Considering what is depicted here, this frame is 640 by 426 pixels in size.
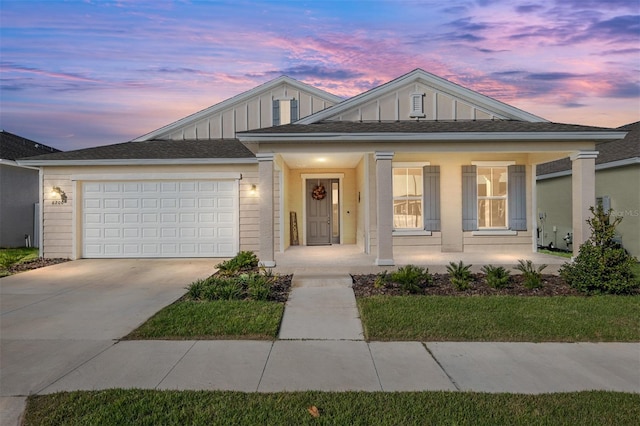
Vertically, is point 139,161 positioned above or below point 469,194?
above

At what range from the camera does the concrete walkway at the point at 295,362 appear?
312cm

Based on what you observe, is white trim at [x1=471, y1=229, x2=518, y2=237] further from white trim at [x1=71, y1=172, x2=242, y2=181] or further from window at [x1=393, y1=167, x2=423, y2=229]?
white trim at [x1=71, y1=172, x2=242, y2=181]

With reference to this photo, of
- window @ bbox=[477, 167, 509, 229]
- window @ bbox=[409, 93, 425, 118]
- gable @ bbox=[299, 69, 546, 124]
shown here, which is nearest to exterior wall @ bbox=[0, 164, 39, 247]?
gable @ bbox=[299, 69, 546, 124]

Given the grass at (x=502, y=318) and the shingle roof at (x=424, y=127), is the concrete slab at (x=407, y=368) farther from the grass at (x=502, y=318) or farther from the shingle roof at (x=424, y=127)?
the shingle roof at (x=424, y=127)

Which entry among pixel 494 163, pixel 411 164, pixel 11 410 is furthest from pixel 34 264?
pixel 494 163

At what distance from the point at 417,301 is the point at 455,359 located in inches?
72.9

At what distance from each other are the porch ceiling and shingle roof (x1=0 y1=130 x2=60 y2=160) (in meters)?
11.6

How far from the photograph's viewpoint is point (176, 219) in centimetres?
1073

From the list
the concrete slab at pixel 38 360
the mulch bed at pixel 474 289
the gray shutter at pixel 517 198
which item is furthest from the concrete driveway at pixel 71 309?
the gray shutter at pixel 517 198

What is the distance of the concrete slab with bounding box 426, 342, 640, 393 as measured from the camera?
3131 mm

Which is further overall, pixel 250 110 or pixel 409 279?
pixel 250 110

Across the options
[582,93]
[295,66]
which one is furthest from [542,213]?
[295,66]

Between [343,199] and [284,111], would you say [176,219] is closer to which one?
[343,199]

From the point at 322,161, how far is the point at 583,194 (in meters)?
6.73
